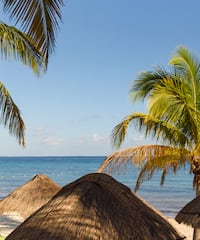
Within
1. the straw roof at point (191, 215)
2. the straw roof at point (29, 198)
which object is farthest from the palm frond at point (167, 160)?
the straw roof at point (191, 215)

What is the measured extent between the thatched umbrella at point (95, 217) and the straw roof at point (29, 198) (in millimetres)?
5360

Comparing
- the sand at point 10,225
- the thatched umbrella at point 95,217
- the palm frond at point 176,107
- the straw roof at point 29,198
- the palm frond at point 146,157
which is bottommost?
the sand at point 10,225

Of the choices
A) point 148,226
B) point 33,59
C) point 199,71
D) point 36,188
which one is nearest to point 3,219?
point 36,188

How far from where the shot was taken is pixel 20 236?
13.9 ft

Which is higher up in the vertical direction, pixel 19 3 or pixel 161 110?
pixel 19 3

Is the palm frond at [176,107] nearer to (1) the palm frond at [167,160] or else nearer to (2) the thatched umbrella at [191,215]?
(1) the palm frond at [167,160]

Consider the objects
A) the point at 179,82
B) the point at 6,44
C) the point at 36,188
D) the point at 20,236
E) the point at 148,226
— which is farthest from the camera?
the point at 179,82

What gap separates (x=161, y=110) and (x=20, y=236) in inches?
293

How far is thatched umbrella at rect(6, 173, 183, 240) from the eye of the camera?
4.25 meters

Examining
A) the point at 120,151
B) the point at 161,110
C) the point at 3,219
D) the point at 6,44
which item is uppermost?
the point at 6,44

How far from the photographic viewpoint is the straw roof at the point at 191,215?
7.13 meters

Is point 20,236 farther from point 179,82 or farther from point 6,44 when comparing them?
point 179,82

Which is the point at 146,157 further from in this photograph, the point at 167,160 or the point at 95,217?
the point at 95,217

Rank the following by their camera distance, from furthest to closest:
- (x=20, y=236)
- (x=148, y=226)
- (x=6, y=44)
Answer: (x=6, y=44) < (x=148, y=226) < (x=20, y=236)
